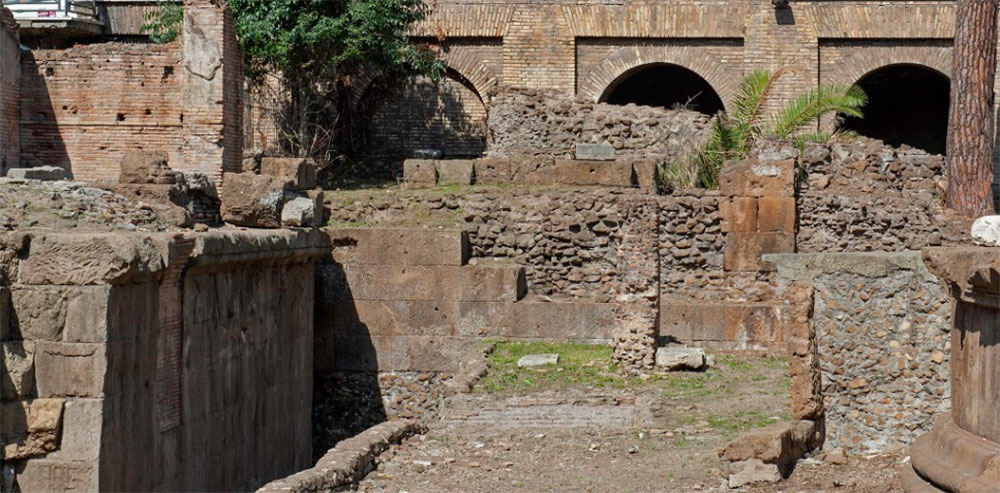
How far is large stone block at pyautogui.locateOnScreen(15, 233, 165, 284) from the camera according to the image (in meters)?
9.70

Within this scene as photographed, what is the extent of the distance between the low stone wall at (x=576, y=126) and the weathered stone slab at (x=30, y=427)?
972 cm

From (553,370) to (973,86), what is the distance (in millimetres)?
7477

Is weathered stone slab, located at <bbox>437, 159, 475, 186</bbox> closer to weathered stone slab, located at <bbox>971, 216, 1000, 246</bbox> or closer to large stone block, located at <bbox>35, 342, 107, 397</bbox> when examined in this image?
large stone block, located at <bbox>35, 342, 107, 397</bbox>

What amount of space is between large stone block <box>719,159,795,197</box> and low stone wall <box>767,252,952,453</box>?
253 inches

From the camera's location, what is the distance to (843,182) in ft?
55.7

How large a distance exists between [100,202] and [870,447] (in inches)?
245

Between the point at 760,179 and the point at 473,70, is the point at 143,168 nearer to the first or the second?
the point at 760,179

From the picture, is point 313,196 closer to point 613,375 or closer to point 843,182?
point 613,375

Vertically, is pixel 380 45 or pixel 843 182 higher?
pixel 380 45

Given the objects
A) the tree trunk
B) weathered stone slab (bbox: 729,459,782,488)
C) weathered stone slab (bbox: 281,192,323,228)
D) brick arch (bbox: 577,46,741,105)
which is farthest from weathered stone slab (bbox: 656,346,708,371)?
brick arch (bbox: 577,46,741,105)

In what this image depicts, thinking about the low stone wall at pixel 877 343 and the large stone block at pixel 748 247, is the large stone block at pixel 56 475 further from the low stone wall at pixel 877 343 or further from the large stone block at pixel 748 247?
the large stone block at pixel 748 247

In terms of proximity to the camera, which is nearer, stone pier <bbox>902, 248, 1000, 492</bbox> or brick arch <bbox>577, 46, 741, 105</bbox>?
stone pier <bbox>902, 248, 1000, 492</bbox>

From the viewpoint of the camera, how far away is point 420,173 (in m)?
17.5

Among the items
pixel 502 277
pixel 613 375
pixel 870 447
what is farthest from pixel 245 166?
pixel 870 447
